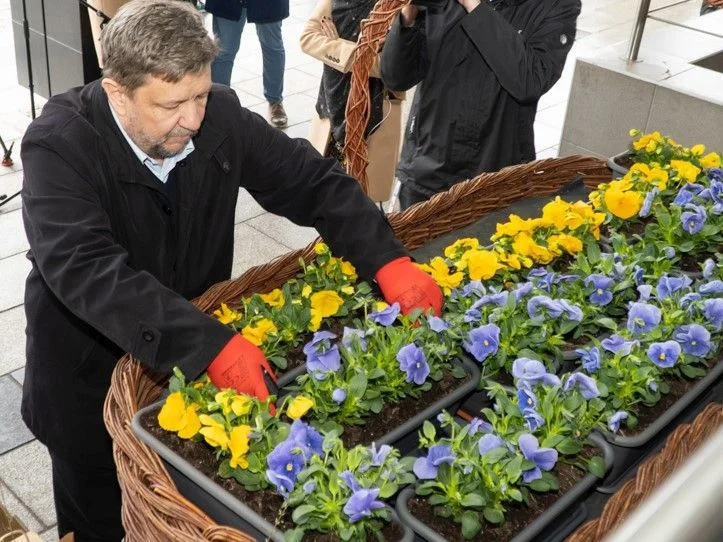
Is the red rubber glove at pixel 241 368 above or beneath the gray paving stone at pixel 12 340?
above

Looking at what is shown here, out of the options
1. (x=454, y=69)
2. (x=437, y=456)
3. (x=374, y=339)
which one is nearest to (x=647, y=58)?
(x=454, y=69)

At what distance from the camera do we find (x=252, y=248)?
3986mm

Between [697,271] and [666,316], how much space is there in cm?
38

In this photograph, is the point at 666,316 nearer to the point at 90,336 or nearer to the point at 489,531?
the point at 489,531

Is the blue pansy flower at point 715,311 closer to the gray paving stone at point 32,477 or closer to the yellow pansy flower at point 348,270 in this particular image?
the yellow pansy flower at point 348,270

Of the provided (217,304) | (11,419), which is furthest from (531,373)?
(11,419)

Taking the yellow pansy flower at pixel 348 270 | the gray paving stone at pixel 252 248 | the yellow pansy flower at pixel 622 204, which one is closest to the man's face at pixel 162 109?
the yellow pansy flower at pixel 348 270

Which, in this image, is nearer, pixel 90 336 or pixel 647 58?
pixel 90 336

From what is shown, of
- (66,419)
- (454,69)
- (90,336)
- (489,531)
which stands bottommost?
(66,419)

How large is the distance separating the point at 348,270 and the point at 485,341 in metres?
0.41

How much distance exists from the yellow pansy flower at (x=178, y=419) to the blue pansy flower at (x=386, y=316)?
391 mm

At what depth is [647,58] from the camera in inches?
136

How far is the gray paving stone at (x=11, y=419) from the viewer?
275 cm

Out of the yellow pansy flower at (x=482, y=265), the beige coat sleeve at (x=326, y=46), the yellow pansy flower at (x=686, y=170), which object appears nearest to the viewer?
the yellow pansy flower at (x=482, y=265)
